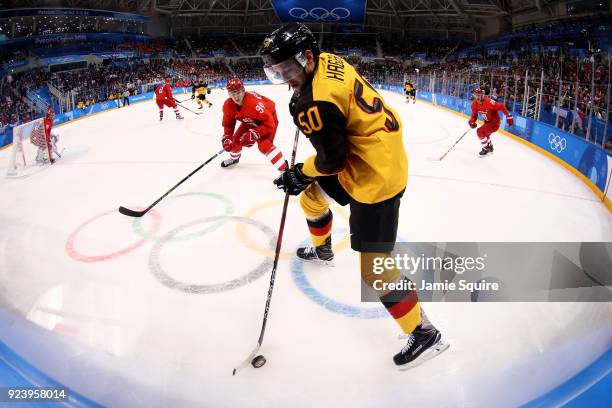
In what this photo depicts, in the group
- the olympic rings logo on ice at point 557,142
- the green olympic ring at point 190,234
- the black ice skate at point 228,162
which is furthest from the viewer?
the olympic rings logo on ice at point 557,142

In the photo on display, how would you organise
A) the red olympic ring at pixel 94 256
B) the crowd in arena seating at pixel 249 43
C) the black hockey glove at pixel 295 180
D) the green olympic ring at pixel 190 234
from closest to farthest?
the black hockey glove at pixel 295 180
the red olympic ring at pixel 94 256
the green olympic ring at pixel 190 234
the crowd in arena seating at pixel 249 43

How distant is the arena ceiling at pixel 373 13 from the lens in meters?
25.1

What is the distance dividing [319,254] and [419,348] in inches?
44.2

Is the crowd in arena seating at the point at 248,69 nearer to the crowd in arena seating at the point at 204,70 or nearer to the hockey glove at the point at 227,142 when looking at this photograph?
the crowd in arena seating at the point at 204,70

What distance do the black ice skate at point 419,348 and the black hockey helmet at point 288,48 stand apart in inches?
57.0

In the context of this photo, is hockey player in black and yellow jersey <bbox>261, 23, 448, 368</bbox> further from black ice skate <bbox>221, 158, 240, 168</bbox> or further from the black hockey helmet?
black ice skate <bbox>221, 158, 240, 168</bbox>

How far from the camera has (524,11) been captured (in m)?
24.0

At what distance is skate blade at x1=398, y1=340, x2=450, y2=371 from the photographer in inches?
71.4

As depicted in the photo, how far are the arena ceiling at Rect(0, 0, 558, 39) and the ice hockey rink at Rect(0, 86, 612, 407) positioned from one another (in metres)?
26.1

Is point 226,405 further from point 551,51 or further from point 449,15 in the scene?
point 449,15

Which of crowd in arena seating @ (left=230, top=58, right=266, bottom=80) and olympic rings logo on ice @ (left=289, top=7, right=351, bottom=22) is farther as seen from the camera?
crowd in arena seating @ (left=230, top=58, right=266, bottom=80)

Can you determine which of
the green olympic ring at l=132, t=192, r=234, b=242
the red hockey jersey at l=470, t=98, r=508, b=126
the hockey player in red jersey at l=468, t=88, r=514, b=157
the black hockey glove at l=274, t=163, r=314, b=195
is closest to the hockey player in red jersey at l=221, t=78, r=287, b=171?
the green olympic ring at l=132, t=192, r=234, b=242

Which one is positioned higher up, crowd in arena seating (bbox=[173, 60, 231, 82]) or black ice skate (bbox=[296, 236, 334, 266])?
crowd in arena seating (bbox=[173, 60, 231, 82])

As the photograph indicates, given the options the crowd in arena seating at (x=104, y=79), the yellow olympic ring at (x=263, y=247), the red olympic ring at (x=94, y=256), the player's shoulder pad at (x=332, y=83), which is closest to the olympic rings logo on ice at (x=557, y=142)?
the yellow olympic ring at (x=263, y=247)
